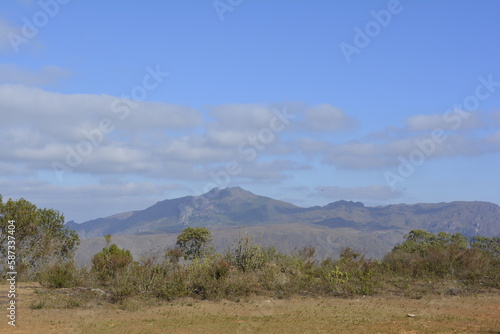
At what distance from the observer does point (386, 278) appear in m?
26.1

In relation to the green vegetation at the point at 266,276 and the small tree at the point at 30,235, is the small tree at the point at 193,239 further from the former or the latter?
the green vegetation at the point at 266,276

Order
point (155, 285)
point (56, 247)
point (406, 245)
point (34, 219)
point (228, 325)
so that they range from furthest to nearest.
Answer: point (406, 245) < point (56, 247) < point (34, 219) < point (155, 285) < point (228, 325)

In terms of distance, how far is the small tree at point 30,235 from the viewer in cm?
3194

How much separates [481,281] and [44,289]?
862 inches

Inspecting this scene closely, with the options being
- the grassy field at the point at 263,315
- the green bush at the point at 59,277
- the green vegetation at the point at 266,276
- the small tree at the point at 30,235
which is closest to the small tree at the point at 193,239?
the small tree at the point at 30,235

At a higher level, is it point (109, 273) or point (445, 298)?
point (109, 273)

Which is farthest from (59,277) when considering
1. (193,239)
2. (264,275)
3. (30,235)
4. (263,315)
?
(193,239)

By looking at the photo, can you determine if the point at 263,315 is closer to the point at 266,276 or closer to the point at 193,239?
the point at 266,276

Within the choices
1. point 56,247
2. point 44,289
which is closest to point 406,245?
point 56,247

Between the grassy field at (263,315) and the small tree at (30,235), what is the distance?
32.9 ft

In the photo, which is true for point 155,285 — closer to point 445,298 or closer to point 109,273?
point 109,273

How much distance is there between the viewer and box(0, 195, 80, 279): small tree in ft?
105

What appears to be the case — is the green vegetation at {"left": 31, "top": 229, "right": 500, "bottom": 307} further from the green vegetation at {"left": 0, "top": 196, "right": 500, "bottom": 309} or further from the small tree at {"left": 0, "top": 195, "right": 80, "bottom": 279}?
the small tree at {"left": 0, "top": 195, "right": 80, "bottom": 279}

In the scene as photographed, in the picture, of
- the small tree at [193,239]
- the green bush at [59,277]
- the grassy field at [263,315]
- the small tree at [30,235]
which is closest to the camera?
the grassy field at [263,315]
